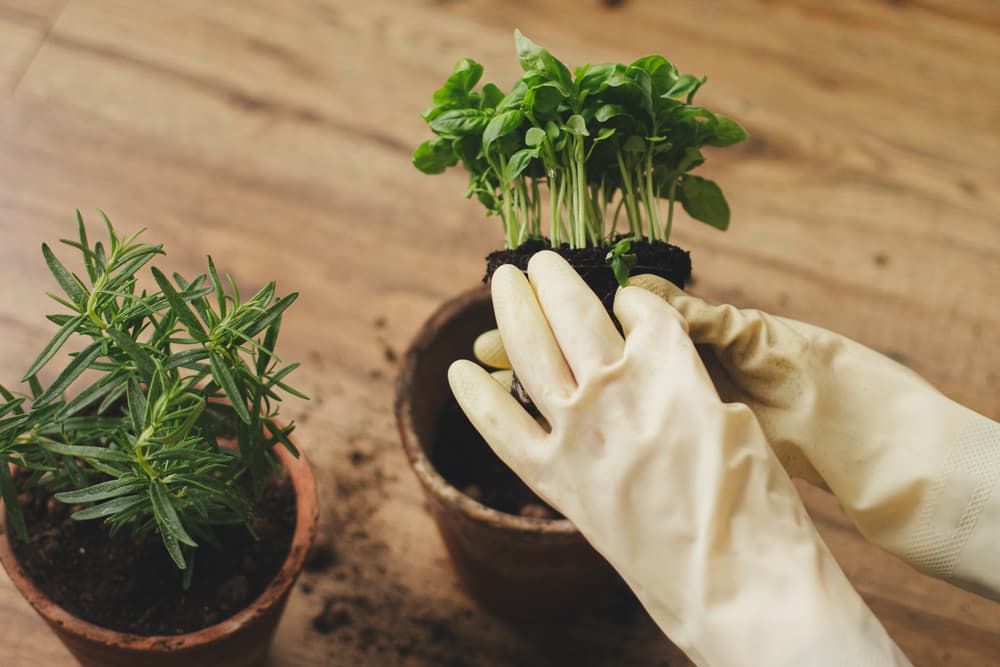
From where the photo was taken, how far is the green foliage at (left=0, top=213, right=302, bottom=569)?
2.72 ft

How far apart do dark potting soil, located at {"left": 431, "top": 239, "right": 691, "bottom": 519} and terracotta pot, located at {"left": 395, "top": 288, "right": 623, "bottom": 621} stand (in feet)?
0.07

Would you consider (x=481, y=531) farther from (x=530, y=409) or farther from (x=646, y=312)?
(x=646, y=312)

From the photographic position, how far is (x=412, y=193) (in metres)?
1.54

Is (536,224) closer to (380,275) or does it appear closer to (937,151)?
(380,275)

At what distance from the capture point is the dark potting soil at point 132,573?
98cm

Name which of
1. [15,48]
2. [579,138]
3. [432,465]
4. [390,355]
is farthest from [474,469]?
[15,48]

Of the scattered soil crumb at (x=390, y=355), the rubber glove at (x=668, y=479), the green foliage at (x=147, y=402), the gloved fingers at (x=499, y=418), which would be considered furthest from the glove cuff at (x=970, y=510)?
the scattered soil crumb at (x=390, y=355)

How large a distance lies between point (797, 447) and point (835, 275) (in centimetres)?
61

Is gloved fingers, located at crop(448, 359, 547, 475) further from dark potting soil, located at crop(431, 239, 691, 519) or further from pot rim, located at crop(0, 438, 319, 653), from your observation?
pot rim, located at crop(0, 438, 319, 653)

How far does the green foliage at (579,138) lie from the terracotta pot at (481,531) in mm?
188

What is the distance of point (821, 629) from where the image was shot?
79cm

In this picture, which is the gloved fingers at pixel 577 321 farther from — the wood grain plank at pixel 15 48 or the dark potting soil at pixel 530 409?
the wood grain plank at pixel 15 48

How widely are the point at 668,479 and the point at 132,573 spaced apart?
61 cm

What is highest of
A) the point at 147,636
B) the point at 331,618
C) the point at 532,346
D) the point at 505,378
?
the point at 532,346
